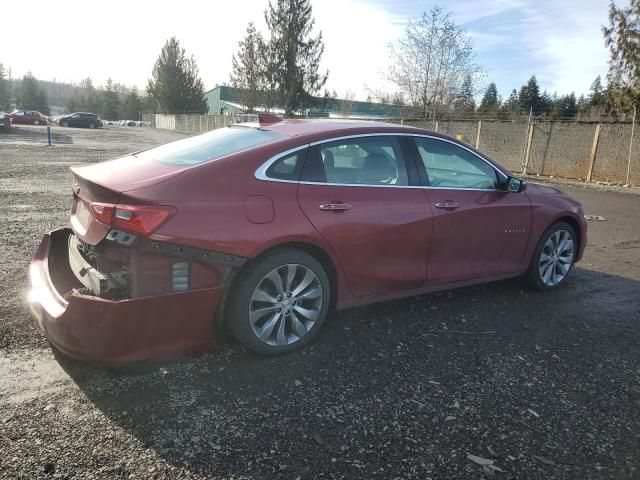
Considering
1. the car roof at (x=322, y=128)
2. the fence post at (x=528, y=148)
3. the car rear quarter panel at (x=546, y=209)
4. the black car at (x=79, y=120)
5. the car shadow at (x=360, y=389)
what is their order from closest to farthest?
the car shadow at (x=360, y=389) < the car roof at (x=322, y=128) < the car rear quarter panel at (x=546, y=209) < the fence post at (x=528, y=148) < the black car at (x=79, y=120)

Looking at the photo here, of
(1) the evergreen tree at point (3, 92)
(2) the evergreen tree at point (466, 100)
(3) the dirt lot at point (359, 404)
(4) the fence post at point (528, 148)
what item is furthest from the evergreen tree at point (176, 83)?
(3) the dirt lot at point (359, 404)

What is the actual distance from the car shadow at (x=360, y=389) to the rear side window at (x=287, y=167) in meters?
1.24

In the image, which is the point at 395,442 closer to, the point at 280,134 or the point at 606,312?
the point at 280,134

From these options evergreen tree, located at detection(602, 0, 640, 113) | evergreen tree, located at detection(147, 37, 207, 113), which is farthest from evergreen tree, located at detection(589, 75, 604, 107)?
evergreen tree, located at detection(147, 37, 207, 113)

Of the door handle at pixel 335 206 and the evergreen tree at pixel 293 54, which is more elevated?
the evergreen tree at pixel 293 54

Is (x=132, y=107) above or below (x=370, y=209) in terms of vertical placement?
above

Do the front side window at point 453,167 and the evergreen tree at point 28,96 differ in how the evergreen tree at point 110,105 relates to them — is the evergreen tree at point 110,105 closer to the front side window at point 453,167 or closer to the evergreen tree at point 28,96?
the evergreen tree at point 28,96

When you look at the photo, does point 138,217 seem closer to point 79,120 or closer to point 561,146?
point 561,146

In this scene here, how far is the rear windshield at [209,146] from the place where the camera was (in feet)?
11.5

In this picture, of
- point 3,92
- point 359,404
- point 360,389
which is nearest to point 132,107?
point 3,92

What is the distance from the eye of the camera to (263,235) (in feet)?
10.5

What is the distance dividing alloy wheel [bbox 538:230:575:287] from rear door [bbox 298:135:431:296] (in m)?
1.71

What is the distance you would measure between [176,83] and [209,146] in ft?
215

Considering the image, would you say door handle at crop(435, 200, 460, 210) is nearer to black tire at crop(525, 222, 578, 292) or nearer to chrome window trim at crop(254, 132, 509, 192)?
chrome window trim at crop(254, 132, 509, 192)
